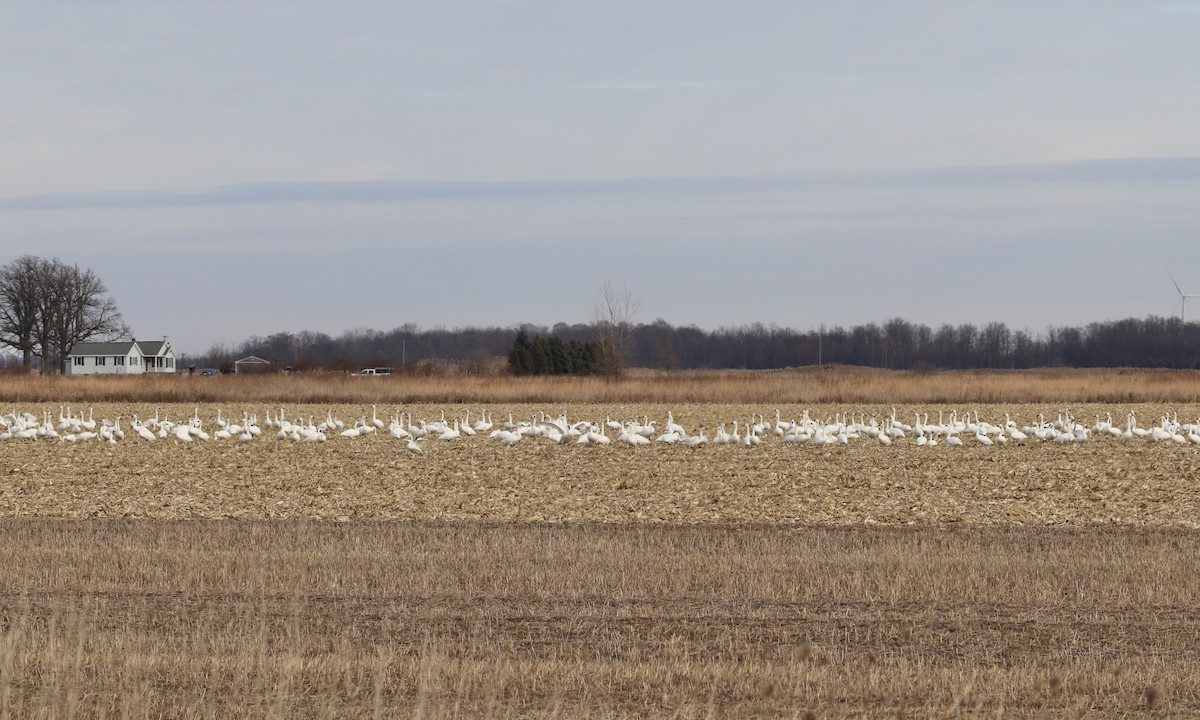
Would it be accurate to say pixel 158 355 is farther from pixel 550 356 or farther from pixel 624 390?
pixel 624 390

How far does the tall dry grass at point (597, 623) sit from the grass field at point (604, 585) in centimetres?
4

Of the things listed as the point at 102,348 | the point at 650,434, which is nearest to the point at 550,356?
the point at 650,434

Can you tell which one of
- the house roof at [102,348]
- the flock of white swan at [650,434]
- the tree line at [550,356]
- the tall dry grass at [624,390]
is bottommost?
the flock of white swan at [650,434]

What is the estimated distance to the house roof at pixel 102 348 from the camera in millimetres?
104188

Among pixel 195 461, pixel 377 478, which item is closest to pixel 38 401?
pixel 195 461

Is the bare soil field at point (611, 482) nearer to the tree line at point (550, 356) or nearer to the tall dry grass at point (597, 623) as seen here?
the tall dry grass at point (597, 623)

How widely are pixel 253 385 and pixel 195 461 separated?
28.4 meters

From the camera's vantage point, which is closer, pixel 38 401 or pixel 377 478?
pixel 377 478

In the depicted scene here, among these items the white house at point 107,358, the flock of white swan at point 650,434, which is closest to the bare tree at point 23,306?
the white house at point 107,358

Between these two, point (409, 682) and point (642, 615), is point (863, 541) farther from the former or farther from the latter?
point (409, 682)

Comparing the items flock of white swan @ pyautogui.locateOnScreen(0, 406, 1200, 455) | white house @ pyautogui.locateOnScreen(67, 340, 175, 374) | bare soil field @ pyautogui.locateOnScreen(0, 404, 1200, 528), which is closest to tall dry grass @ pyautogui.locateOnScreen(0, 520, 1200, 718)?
bare soil field @ pyautogui.locateOnScreen(0, 404, 1200, 528)

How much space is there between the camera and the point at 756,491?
2053 centimetres

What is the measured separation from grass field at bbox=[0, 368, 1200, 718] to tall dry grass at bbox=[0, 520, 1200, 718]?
40 mm

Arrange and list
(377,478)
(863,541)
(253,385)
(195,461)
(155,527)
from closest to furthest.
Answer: (863,541)
(155,527)
(377,478)
(195,461)
(253,385)
